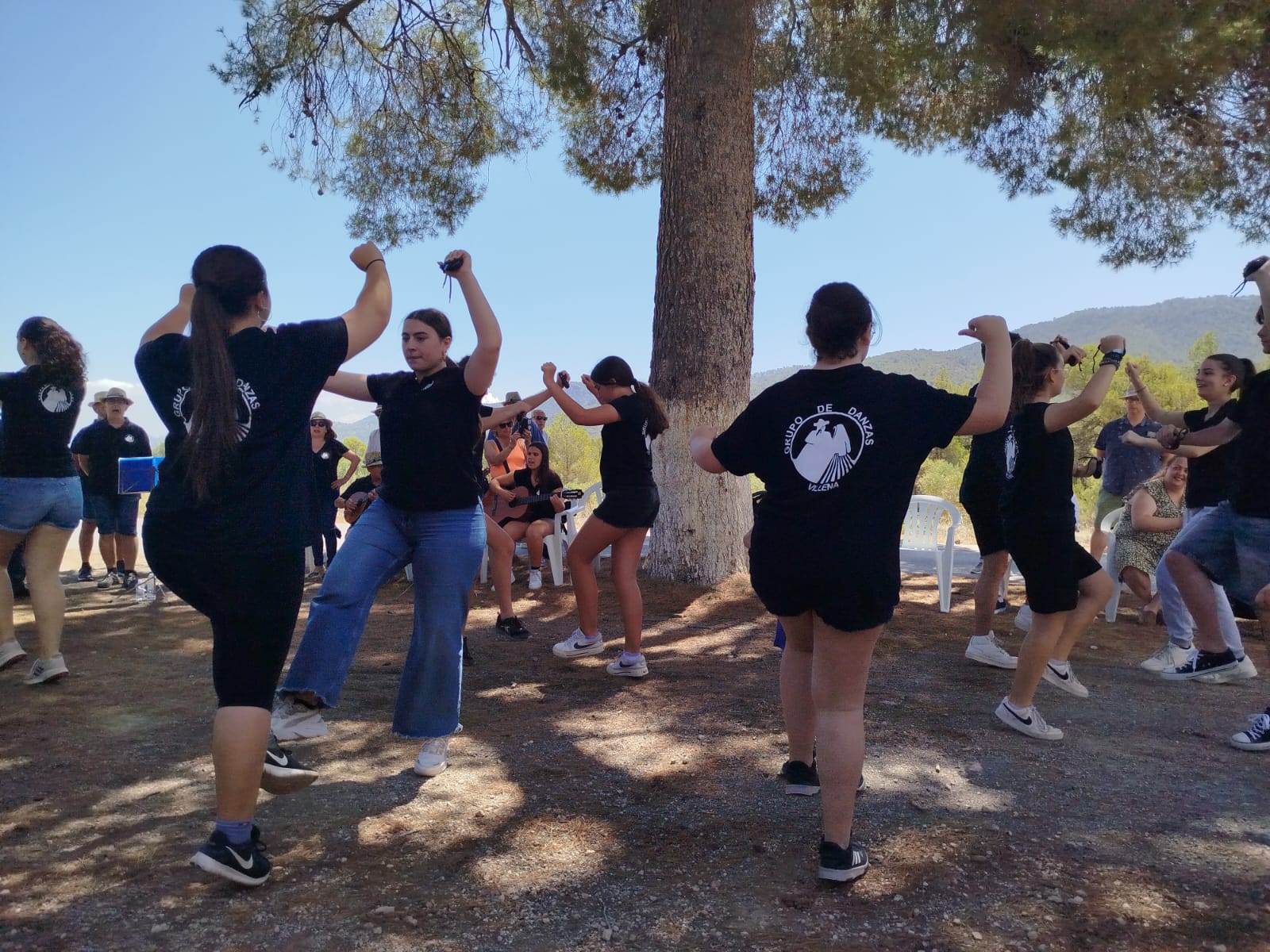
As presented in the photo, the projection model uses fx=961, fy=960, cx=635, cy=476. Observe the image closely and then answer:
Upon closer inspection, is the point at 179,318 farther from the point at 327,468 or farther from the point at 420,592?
the point at 327,468

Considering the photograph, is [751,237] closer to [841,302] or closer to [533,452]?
[533,452]

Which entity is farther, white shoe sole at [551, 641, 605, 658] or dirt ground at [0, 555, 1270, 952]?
white shoe sole at [551, 641, 605, 658]

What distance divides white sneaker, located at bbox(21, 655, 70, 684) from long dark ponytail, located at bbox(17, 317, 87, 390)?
4.92ft

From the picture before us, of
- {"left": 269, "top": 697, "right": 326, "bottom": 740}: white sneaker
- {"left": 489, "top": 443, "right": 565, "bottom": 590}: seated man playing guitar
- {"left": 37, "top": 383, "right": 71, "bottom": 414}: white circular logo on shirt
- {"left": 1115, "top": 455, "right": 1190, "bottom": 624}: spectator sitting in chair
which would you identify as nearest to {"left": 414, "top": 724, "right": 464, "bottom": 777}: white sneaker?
{"left": 269, "top": 697, "right": 326, "bottom": 740}: white sneaker

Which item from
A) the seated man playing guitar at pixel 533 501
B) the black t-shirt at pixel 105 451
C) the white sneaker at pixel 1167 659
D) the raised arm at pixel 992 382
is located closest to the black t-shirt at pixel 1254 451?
the white sneaker at pixel 1167 659

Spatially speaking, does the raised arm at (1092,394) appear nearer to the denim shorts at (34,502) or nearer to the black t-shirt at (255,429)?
the black t-shirt at (255,429)

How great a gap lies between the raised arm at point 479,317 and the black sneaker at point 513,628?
130 inches

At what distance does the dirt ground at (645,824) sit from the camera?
259 centimetres

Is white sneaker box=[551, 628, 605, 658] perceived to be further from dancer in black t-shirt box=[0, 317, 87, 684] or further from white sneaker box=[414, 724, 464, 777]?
dancer in black t-shirt box=[0, 317, 87, 684]

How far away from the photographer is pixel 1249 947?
8.02ft

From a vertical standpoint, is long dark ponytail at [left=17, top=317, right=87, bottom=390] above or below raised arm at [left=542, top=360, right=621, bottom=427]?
above

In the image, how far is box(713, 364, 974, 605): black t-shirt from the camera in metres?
2.74

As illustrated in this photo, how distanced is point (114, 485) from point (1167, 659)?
366 inches

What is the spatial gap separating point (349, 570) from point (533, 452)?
529 cm
